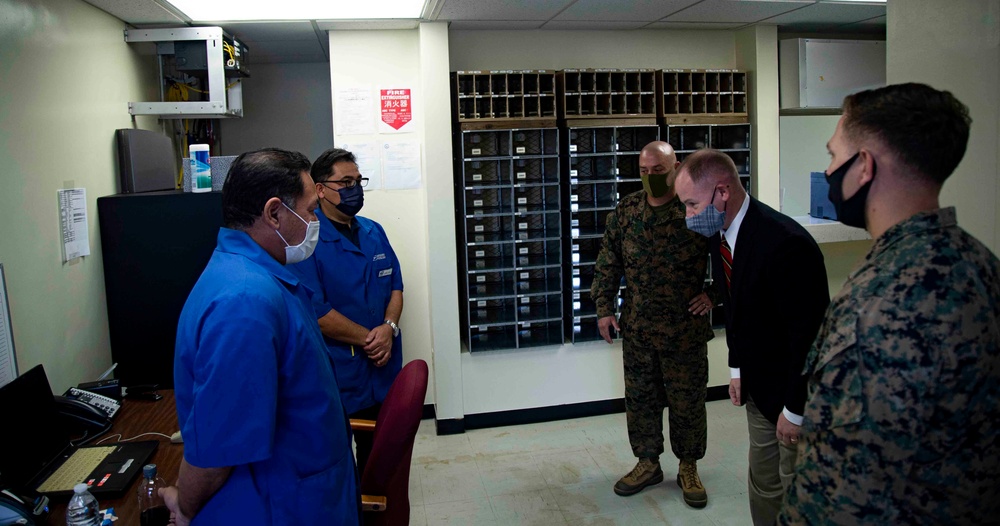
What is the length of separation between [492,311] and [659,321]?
52.0 inches

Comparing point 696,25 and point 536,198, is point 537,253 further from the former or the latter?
point 696,25

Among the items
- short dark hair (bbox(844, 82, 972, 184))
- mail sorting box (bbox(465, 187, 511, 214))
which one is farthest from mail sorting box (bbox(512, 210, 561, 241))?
short dark hair (bbox(844, 82, 972, 184))

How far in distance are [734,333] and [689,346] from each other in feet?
2.58

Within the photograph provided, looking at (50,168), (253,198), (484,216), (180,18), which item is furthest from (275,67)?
(253,198)

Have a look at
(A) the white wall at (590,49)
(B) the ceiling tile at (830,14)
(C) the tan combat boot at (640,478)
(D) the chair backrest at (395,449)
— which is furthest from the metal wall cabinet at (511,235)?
(D) the chair backrest at (395,449)

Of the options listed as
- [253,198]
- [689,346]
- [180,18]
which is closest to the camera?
[253,198]

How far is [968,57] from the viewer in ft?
5.70

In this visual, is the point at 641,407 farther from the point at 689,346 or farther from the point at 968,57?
the point at 968,57

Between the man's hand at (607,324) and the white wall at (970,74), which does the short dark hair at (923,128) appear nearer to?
the white wall at (970,74)

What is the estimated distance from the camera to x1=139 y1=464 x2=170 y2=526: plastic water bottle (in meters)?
1.52

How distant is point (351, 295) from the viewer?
8.45 feet

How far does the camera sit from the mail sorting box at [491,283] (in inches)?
149

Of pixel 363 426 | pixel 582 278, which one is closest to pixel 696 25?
pixel 582 278

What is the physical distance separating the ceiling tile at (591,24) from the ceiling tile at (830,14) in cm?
76
